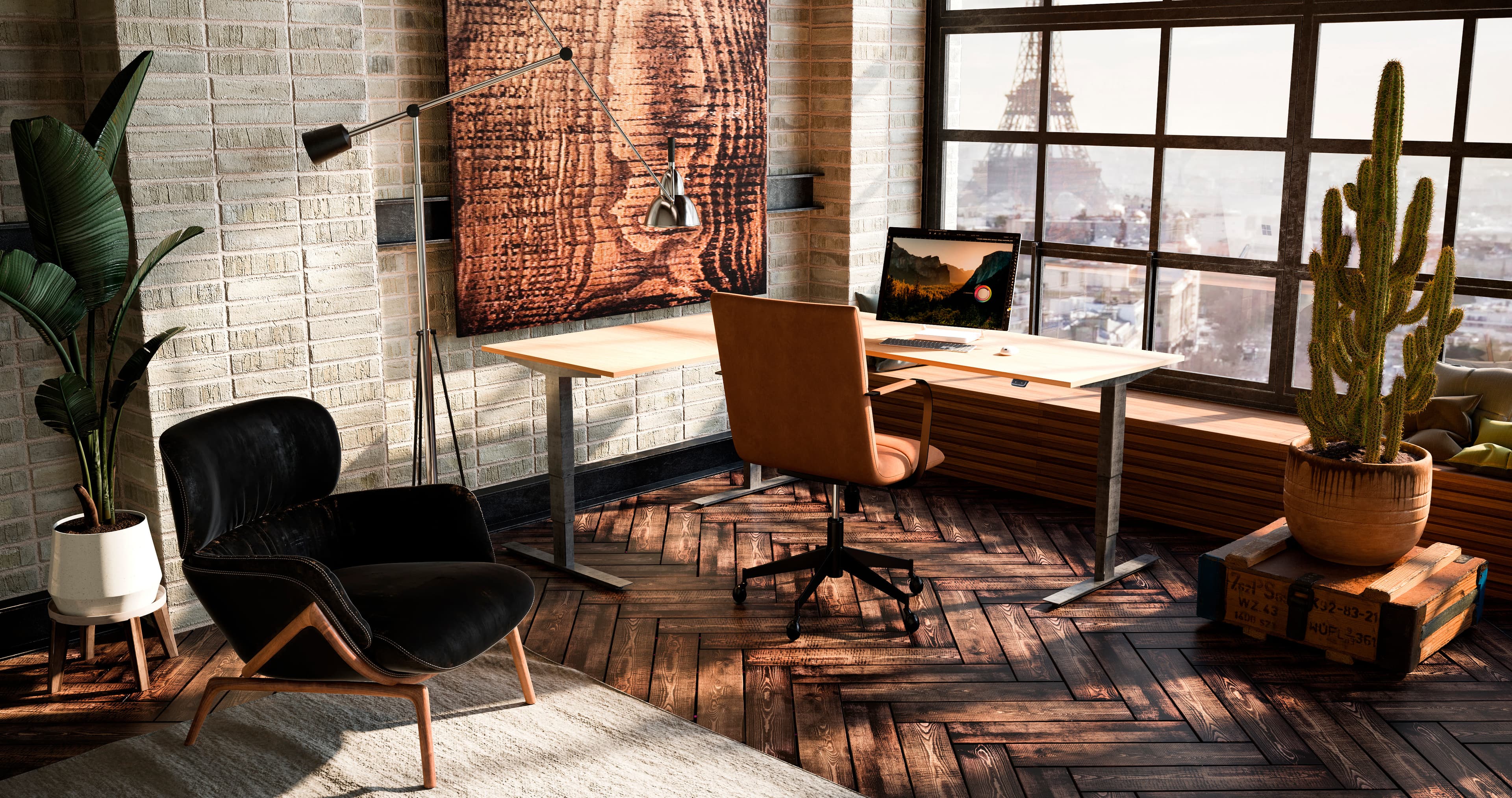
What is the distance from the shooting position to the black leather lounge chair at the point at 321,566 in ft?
9.32

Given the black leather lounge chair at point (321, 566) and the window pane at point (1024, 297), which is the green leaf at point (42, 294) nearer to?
the black leather lounge chair at point (321, 566)

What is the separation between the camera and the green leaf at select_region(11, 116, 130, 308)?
3.12 metres

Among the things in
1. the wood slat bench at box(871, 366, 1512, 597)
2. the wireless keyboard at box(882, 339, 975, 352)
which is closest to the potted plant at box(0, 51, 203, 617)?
the wireless keyboard at box(882, 339, 975, 352)

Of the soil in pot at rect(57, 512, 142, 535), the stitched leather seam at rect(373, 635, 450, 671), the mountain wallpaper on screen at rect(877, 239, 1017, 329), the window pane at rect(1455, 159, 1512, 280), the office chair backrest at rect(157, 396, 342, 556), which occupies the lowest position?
the stitched leather seam at rect(373, 635, 450, 671)

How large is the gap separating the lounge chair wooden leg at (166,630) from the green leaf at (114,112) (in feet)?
4.14

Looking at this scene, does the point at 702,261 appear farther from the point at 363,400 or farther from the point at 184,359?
the point at 184,359

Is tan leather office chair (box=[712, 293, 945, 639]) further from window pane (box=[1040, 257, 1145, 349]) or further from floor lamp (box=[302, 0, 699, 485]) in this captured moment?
window pane (box=[1040, 257, 1145, 349])

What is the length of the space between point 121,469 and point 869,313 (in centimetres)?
282

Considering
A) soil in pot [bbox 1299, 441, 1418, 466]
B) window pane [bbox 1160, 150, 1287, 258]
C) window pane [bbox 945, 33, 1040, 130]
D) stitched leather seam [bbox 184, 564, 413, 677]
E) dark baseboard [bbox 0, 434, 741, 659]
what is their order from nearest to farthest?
stitched leather seam [bbox 184, 564, 413, 677], soil in pot [bbox 1299, 441, 1418, 466], dark baseboard [bbox 0, 434, 741, 659], window pane [bbox 1160, 150, 1287, 258], window pane [bbox 945, 33, 1040, 130]

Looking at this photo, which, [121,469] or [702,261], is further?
[702,261]

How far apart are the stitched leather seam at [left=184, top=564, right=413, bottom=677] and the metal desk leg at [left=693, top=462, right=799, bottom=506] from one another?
93.2 inches

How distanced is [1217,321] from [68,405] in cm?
415

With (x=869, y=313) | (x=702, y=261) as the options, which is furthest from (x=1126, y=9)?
(x=702, y=261)

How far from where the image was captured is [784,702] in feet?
11.1
